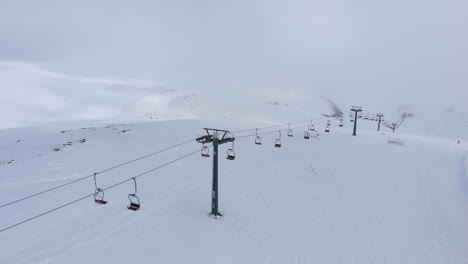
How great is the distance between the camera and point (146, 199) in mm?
15711

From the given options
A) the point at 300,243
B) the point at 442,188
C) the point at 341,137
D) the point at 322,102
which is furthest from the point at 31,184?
the point at 322,102

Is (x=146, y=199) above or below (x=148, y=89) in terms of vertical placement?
below

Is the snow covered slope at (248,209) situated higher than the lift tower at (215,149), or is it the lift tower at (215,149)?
the lift tower at (215,149)

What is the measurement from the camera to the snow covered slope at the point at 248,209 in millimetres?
11125

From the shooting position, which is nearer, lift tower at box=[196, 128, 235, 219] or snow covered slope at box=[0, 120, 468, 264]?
snow covered slope at box=[0, 120, 468, 264]

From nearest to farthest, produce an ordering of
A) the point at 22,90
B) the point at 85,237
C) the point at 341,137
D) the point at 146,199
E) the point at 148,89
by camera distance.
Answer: the point at 85,237 → the point at 146,199 → the point at 341,137 → the point at 22,90 → the point at 148,89

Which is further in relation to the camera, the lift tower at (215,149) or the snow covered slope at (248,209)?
the lift tower at (215,149)

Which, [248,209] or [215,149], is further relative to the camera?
[248,209]

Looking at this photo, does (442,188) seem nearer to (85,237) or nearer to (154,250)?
(154,250)

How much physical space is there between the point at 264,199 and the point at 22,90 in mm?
72566

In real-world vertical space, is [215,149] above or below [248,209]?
above

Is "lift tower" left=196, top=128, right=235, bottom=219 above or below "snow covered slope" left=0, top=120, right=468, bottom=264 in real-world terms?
above

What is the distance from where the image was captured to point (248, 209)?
48.3 ft

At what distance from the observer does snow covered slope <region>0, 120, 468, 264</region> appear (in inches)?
438
